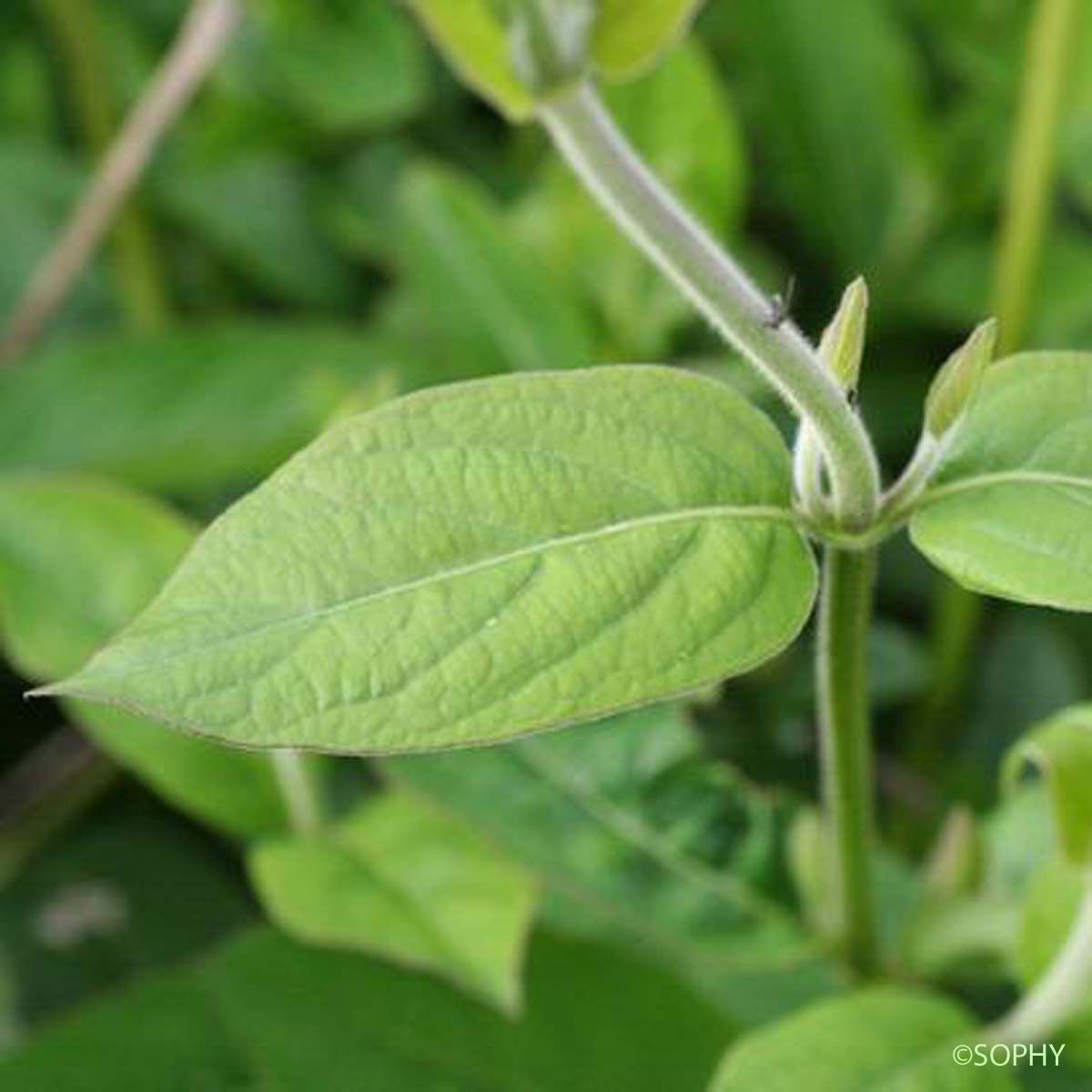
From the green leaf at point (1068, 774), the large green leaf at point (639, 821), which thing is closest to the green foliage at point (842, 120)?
the large green leaf at point (639, 821)

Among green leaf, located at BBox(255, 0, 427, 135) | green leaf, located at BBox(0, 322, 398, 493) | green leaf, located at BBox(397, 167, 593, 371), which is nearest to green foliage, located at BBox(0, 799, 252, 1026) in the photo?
green leaf, located at BBox(0, 322, 398, 493)

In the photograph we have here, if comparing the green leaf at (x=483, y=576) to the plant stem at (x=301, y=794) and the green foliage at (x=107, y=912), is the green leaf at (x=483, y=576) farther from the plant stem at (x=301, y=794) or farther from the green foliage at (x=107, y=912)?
the green foliage at (x=107, y=912)

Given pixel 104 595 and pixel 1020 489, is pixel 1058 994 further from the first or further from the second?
pixel 104 595

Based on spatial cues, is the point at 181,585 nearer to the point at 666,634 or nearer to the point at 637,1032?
the point at 666,634

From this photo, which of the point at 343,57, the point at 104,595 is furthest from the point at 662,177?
the point at 104,595

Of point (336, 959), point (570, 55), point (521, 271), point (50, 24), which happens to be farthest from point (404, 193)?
point (570, 55)

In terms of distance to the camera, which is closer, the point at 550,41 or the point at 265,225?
the point at 550,41
